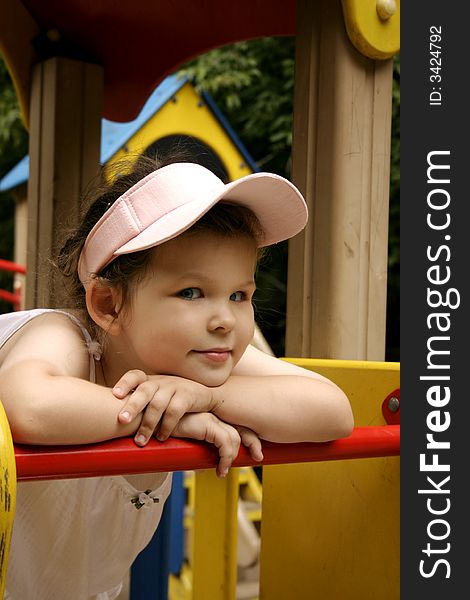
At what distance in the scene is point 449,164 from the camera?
1254mm

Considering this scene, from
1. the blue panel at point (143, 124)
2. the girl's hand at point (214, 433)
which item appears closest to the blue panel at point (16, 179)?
the blue panel at point (143, 124)

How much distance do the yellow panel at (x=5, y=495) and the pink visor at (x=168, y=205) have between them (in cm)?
40

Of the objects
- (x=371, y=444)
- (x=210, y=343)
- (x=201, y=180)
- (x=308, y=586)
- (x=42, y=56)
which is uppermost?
(x=42, y=56)

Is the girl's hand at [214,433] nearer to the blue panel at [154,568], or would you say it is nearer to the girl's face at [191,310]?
the girl's face at [191,310]

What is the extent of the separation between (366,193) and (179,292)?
2.21 feet

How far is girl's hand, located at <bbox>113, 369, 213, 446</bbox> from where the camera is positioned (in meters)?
0.93

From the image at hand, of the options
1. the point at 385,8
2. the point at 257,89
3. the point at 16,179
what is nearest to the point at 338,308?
the point at 385,8

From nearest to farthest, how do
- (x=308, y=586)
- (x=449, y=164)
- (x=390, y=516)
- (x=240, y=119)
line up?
(x=449, y=164)
(x=390, y=516)
(x=308, y=586)
(x=240, y=119)

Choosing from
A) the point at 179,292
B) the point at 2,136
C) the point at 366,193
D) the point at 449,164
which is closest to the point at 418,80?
the point at 449,164

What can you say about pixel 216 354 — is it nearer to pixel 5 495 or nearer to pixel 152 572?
pixel 5 495

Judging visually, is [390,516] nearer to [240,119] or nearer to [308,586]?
[308,586]

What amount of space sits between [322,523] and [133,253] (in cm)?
73

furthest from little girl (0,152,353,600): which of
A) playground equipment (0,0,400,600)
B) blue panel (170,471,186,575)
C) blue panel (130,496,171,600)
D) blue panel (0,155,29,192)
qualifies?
blue panel (0,155,29,192)

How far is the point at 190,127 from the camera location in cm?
523
